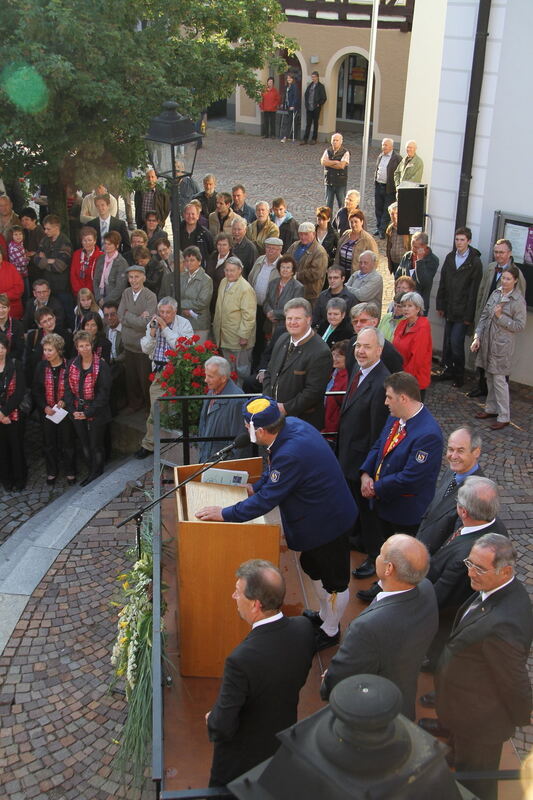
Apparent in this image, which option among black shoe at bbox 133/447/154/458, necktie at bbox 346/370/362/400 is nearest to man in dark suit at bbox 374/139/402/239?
black shoe at bbox 133/447/154/458

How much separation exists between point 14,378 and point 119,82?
4.25 m

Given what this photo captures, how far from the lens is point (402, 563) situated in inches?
167

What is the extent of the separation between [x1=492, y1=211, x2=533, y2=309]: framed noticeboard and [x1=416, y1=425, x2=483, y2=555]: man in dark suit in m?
5.15

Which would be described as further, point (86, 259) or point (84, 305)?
point (86, 259)

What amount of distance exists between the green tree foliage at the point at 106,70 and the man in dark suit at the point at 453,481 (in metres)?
6.93

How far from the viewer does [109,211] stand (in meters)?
12.3

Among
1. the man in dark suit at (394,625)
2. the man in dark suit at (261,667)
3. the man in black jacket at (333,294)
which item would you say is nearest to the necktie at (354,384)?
the man in black jacket at (333,294)

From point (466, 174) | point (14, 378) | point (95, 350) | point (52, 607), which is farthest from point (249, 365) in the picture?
point (52, 607)

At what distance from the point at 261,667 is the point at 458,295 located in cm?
730

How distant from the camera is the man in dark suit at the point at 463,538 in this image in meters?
5.00

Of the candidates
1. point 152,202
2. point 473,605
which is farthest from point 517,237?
point 152,202

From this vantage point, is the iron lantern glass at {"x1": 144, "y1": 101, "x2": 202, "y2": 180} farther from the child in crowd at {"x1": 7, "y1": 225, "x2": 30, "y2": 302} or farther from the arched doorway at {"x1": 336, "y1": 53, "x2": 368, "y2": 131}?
the arched doorway at {"x1": 336, "y1": 53, "x2": 368, "y2": 131}

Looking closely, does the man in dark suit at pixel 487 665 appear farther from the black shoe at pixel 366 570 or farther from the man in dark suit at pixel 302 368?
the man in dark suit at pixel 302 368

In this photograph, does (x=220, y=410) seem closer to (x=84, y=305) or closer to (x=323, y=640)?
(x=323, y=640)
